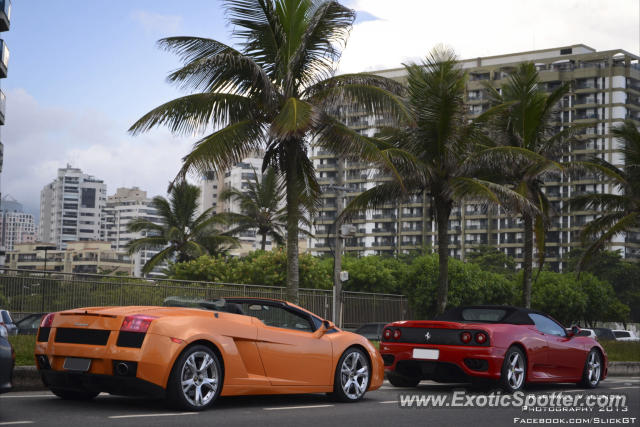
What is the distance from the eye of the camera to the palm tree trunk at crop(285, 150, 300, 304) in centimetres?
1812

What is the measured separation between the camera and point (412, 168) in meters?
21.8

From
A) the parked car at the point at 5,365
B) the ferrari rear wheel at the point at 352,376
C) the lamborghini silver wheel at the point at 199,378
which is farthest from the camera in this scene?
the ferrari rear wheel at the point at 352,376

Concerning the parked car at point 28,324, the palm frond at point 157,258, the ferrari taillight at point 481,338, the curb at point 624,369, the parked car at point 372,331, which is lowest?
the curb at point 624,369

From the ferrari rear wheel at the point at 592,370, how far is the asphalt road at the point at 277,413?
2.58m

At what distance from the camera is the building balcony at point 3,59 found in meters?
46.1

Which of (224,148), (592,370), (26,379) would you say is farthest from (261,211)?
(26,379)

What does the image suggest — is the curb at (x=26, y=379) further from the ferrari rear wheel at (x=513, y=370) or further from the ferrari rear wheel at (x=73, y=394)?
the ferrari rear wheel at (x=513, y=370)

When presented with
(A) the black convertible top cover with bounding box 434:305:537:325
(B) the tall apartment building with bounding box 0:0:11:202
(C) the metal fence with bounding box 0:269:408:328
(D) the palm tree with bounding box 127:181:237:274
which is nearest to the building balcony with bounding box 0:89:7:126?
(B) the tall apartment building with bounding box 0:0:11:202

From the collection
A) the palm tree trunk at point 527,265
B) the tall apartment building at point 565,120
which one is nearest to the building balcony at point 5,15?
the palm tree trunk at point 527,265

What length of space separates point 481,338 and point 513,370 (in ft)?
2.47

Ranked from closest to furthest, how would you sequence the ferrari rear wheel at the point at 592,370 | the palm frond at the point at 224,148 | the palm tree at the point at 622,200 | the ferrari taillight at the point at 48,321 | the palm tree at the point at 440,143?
1. the ferrari taillight at the point at 48,321
2. the ferrari rear wheel at the point at 592,370
3. the palm frond at the point at 224,148
4. the palm tree at the point at 440,143
5. the palm tree at the point at 622,200

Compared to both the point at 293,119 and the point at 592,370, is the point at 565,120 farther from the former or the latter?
the point at 592,370

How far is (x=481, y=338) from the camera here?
11750 mm

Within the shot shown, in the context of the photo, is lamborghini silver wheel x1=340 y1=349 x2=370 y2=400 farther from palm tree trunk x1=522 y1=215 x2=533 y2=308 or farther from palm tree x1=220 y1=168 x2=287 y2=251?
palm tree x1=220 y1=168 x2=287 y2=251
